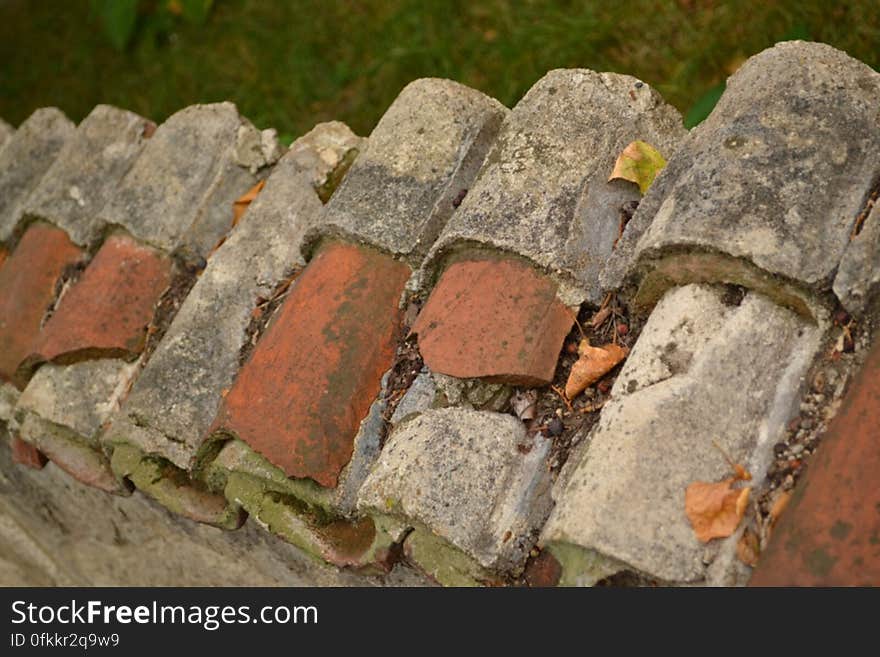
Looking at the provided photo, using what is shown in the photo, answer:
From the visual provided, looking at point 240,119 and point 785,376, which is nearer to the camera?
point 785,376

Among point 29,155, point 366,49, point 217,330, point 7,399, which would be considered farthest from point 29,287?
point 366,49

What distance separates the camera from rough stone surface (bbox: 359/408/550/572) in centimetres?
132

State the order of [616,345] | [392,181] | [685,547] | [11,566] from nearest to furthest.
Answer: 1. [685,547]
2. [616,345]
3. [392,181]
4. [11,566]

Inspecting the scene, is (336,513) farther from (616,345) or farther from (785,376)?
(785,376)

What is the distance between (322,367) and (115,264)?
673mm

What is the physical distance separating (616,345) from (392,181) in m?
0.52

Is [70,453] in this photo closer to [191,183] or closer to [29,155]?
[191,183]

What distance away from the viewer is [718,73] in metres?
2.93

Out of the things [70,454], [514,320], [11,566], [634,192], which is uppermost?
[634,192]

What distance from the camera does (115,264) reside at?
1.99 meters

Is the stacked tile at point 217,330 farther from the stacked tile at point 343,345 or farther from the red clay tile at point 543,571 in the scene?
the red clay tile at point 543,571

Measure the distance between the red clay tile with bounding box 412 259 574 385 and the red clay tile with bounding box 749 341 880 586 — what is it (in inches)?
16.4

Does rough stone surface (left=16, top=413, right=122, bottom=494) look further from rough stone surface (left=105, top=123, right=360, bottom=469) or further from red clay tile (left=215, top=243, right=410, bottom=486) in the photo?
red clay tile (left=215, top=243, right=410, bottom=486)
